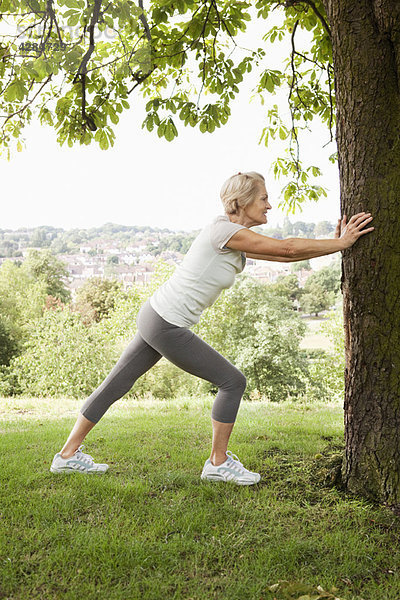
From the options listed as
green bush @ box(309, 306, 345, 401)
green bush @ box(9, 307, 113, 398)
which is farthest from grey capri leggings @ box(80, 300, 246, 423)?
green bush @ box(309, 306, 345, 401)

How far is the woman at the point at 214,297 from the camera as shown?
281cm

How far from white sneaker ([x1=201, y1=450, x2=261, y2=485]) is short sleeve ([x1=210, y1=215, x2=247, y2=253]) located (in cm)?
134

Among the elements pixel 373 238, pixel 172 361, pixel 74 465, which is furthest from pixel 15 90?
pixel 74 465

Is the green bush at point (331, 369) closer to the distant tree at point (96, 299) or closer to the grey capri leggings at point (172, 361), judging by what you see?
the distant tree at point (96, 299)

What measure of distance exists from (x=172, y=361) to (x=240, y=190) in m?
1.10

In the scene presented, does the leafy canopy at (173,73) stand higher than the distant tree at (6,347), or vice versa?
the leafy canopy at (173,73)

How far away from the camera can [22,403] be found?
7.50 meters

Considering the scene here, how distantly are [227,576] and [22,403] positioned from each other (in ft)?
19.9

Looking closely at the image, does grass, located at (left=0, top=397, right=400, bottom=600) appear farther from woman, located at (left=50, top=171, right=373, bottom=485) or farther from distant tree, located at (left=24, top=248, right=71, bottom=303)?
distant tree, located at (left=24, top=248, right=71, bottom=303)

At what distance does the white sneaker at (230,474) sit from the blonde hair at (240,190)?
1.57 m

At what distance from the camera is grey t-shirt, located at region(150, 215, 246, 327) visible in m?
2.93

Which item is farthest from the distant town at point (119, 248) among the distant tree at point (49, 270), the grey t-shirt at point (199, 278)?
the grey t-shirt at point (199, 278)

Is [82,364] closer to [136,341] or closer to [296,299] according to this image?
[136,341]

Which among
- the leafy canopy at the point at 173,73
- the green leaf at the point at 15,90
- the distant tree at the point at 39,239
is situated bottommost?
the green leaf at the point at 15,90
